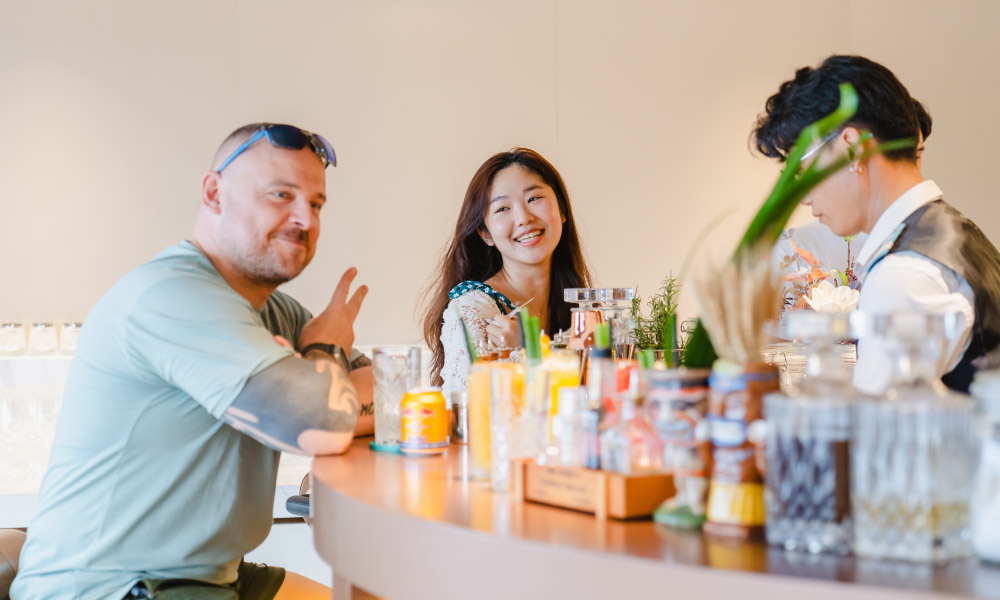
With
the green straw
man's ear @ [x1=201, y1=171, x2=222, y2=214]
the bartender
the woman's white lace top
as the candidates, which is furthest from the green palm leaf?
the woman's white lace top

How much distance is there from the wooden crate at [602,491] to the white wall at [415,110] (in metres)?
3.54

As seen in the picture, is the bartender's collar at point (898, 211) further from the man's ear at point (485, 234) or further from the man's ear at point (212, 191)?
the man's ear at point (485, 234)

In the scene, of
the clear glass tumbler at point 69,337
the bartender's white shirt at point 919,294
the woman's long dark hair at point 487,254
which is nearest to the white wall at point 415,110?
the clear glass tumbler at point 69,337

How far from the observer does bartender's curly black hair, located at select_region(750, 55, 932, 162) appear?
6.07 ft

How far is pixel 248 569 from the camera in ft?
6.56

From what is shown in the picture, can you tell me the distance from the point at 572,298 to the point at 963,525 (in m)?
1.29

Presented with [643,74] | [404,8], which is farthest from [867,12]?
[404,8]

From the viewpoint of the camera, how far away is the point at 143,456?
5.62 ft

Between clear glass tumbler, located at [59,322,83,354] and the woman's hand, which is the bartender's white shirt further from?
clear glass tumbler, located at [59,322,83,354]

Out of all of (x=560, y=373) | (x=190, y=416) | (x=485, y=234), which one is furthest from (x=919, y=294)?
(x=485, y=234)

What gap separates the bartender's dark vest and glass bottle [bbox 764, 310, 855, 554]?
92cm

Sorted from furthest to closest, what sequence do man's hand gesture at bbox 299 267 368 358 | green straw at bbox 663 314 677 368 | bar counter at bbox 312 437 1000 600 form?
1. man's hand gesture at bbox 299 267 368 358
2. green straw at bbox 663 314 677 368
3. bar counter at bbox 312 437 1000 600

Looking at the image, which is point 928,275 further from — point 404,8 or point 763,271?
point 404,8

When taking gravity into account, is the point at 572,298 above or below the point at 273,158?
below
